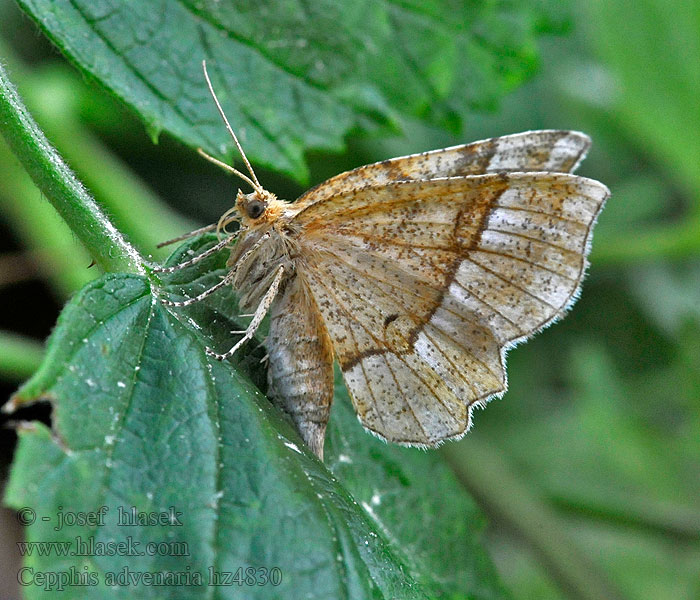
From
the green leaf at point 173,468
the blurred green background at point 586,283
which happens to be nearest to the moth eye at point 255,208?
the green leaf at point 173,468

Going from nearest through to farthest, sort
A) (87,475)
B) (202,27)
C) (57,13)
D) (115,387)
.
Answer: (87,475), (115,387), (57,13), (202,27)

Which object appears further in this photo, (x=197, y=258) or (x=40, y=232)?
(x=40, y=232)

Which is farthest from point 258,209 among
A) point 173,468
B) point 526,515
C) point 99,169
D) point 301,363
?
point 526,515

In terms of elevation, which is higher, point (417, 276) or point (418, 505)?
point (417, 276)

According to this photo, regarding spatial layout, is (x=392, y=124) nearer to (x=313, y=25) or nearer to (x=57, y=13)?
(x=313, y=25)

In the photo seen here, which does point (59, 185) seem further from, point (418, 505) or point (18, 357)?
point (18, 357)

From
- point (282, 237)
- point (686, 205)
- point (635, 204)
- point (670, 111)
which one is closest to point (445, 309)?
point (282, 237)
